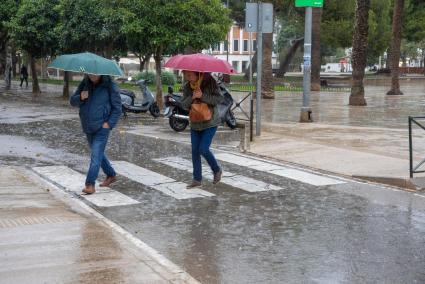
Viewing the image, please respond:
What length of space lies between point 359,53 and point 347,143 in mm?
12406

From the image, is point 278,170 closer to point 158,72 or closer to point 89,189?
point 89,189

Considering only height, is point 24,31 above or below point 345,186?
above

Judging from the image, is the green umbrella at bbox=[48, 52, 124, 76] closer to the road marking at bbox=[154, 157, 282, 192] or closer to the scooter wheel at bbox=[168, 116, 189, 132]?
the road marking at bbox=[154, 157, 282, 192]

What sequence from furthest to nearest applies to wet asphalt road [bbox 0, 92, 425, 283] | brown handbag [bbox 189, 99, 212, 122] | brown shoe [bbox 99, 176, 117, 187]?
brown shoe [bbox 99, 176, 117, 187] → brown handbag [bbox 189, 99, 212, 122] → wet asphalt road [bbox 0, 92, 425, 283]

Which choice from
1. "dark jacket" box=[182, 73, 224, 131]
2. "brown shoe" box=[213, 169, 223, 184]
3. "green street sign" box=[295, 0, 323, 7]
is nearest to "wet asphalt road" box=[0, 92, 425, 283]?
"brown shoe" box=[213, 169, 223, 184]

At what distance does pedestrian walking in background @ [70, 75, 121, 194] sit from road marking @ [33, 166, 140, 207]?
249 mm

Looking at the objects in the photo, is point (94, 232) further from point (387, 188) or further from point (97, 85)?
point (387, 188)

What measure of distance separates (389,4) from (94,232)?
49.4 m

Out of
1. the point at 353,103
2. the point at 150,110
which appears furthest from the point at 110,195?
the point at 353,103

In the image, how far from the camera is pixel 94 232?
6.29 meters

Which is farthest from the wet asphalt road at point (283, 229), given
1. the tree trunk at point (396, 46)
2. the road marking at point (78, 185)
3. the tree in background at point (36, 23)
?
the tree trunk at point (396, 46)

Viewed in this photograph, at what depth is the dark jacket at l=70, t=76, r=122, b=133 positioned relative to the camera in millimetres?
7977

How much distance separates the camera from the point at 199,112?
8.30 meters

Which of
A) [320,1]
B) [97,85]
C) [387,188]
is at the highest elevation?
[320,1]
